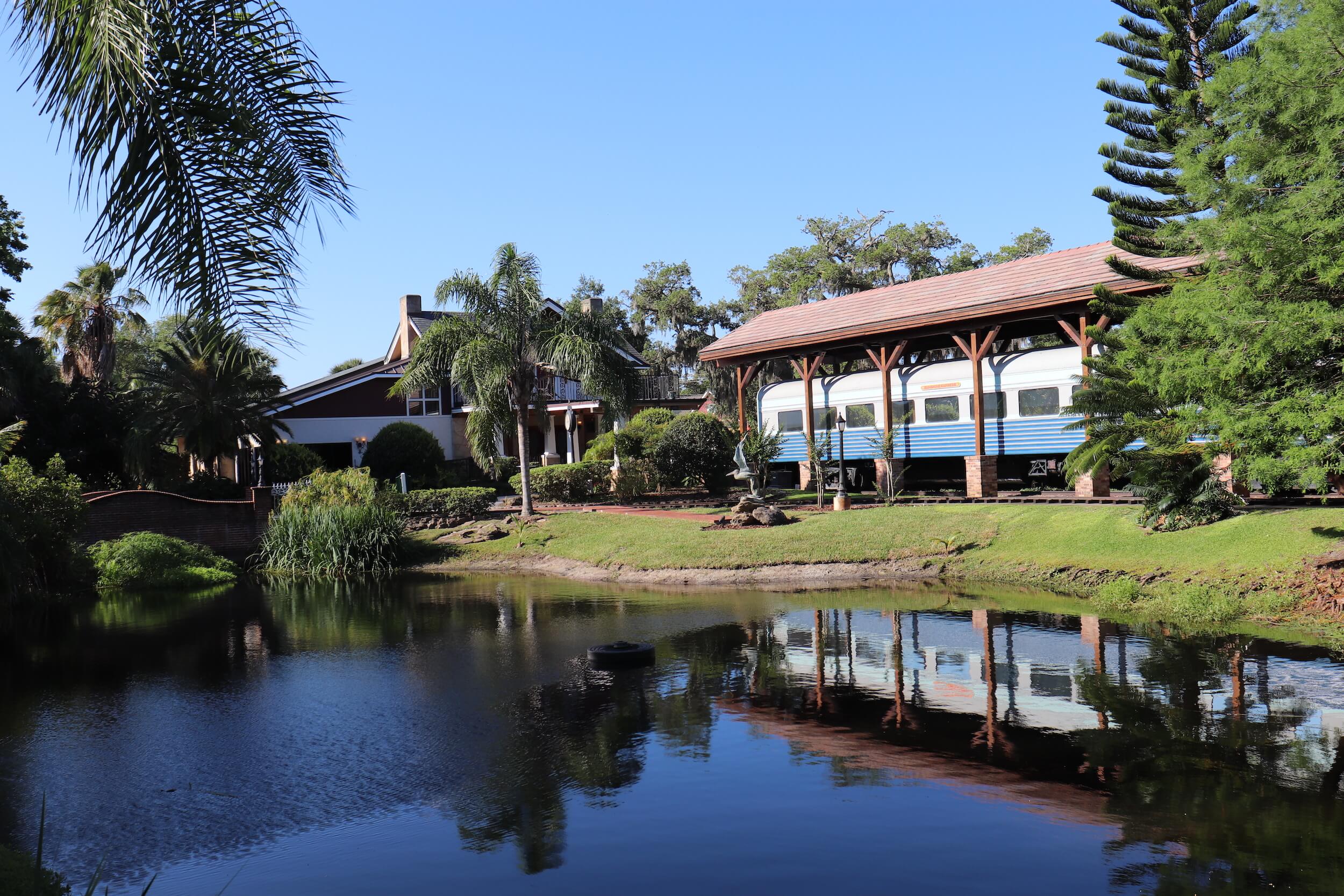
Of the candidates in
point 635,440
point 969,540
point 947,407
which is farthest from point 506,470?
point 969,540

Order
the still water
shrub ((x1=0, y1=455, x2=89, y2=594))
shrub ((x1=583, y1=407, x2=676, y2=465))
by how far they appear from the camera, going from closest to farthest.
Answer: the still water < shrub ((x1=0, y1=455, x2=89, y2=594)) < shrub ((x1=583, y1=407, x2=676, y2=465))

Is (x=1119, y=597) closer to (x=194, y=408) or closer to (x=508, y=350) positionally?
(x=508, y=350)

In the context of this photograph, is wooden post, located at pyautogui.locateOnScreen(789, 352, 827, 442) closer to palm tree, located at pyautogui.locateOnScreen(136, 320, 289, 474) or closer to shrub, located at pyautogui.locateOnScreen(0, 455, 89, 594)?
palm tree, located at pyautogui.locateOnScreen(136, 320, 289, 474)

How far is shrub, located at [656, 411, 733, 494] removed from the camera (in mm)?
28516

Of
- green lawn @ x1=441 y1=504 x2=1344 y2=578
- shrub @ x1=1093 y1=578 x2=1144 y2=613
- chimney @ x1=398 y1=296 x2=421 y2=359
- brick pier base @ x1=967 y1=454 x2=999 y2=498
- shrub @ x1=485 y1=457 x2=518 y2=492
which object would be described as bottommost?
shrub @ x1=1093 y1=578 x2=1144 y2=613

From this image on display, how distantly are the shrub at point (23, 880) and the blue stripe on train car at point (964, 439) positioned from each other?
2010 cm

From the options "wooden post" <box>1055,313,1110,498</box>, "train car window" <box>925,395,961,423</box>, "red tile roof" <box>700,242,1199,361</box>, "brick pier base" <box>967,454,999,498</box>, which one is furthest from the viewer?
"train car window" <box>925,395,961,423</box>

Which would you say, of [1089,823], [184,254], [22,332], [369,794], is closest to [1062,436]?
[1089,823]

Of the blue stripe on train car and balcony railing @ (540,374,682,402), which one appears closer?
the blue stripe on train car

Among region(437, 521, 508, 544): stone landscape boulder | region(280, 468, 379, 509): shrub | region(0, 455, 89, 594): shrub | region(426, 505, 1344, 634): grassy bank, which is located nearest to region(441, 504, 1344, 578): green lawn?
region(426, 505, 1344, 634): grassy bank

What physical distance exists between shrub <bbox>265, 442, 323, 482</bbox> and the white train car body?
13.7 meters

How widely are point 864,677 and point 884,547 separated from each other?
8.04 metres

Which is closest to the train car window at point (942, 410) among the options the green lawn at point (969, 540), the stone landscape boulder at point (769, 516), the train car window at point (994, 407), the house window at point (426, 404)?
the train car window at point (994, 407)

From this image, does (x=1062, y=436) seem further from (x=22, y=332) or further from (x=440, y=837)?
(x=22, y=332)
